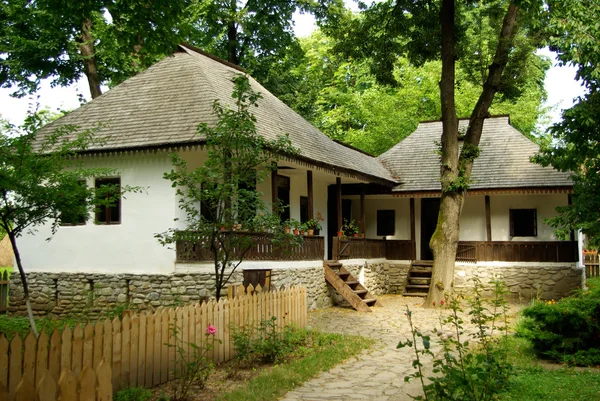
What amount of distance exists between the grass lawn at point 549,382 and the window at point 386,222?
1448 centimetres

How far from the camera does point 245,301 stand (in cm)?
992

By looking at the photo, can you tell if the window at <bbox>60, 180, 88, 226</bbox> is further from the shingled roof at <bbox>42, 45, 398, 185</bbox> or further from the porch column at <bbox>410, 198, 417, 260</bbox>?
the porch column at <bbox>410, 198, 417, 260</bbox>

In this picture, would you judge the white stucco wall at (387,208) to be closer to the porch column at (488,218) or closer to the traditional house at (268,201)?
the traditional house at (268,201)

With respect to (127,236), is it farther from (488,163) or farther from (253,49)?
(253,49)

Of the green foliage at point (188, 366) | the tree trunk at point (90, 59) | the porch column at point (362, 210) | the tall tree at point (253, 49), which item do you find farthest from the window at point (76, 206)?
the tall tree at point (253, 49)

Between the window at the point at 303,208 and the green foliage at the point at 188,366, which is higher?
the window at the point at 303,208

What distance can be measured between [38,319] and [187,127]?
6.09m

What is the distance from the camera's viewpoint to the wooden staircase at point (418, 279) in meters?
21.4

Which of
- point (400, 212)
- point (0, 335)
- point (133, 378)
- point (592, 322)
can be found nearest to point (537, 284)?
point (400, 212)

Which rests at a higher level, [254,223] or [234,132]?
[234,132]

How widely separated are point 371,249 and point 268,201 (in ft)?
18.7

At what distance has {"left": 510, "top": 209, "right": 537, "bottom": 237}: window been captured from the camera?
71.5ft

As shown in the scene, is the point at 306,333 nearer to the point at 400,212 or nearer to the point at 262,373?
the point at 262,373

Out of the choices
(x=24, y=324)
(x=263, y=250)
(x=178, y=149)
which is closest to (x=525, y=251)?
(x=263, y=250)
